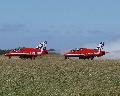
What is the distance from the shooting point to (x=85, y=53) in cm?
8456

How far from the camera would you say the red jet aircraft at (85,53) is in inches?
3265

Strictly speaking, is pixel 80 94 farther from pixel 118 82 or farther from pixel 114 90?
pixel 118 82

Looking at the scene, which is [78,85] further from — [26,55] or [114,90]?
[26,55]

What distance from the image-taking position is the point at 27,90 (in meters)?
25.2

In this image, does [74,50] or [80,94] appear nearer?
[80,94]

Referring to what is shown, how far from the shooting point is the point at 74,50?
277 feet

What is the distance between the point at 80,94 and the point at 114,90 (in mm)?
2267

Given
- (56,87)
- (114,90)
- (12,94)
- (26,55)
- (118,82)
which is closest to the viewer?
(12,94)

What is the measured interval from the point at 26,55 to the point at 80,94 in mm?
60889

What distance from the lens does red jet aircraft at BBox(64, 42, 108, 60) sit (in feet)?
272

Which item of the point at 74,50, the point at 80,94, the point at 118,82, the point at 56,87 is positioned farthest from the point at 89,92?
the point at 74,50

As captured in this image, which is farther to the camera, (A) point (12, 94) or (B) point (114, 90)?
(B) point (114, 90)

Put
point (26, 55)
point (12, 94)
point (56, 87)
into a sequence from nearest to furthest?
point (12, 94) < point (56, 87) < point (26, 55)

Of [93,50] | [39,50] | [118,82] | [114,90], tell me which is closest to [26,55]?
[39,50]
